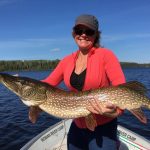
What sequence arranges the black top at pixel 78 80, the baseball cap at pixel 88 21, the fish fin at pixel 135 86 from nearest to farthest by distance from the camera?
the fish fin at pixel 135 86, the baseball cap at pixel 88 21, the black top at pixel 78 80

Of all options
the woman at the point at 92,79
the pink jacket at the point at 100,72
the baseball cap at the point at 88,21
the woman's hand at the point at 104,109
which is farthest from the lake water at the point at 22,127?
the baseball cap at the point at 88,21

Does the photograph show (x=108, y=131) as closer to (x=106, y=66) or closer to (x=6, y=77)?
(x=106, y=66)

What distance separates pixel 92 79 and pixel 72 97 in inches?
14.3

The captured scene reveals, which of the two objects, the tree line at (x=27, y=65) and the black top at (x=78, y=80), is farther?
the tree line at (x=27, y=65)

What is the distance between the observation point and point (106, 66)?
3797 millimetres

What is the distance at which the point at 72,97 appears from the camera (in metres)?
3.86

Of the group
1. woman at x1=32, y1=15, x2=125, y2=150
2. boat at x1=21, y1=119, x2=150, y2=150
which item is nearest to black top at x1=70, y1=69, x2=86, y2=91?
woman at x1=32, y1=15, x2=125, y2=150

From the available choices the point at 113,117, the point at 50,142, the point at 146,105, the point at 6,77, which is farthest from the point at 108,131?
the point at 50,142

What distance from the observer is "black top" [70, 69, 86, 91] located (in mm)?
3949

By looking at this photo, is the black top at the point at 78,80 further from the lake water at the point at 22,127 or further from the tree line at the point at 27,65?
the tree line at the point at 27,65

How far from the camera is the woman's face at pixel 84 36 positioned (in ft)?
13.0

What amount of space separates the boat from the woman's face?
2914 mm

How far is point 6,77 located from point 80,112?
1.13 m

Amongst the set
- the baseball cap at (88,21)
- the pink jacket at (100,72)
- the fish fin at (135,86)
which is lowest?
the fish fin at (135,86)
